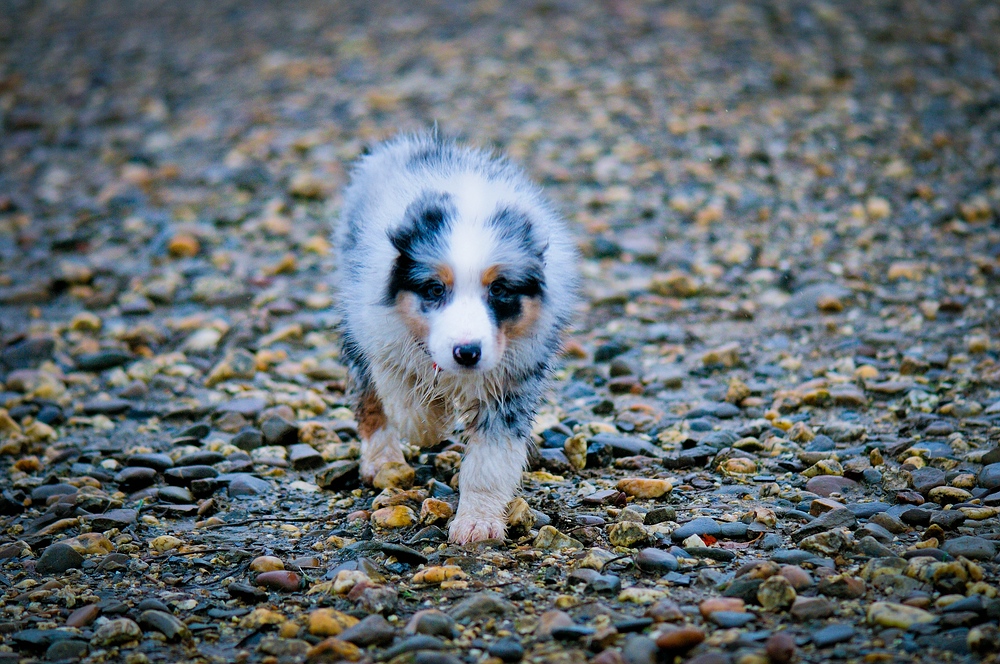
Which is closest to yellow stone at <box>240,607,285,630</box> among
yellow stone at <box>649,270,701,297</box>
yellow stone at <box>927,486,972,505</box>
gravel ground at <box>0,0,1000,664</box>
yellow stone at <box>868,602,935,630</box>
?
gravel ground at <box>0,0,1000,664</box>

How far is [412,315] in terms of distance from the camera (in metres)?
4.14

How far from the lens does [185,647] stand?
326cm

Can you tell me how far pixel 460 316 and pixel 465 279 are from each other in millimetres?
162

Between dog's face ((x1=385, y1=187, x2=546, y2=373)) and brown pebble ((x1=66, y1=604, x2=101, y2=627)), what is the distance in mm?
1527

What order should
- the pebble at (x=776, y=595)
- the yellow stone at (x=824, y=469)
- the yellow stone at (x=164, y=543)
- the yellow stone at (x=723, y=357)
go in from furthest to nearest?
the yellow stone at (x=723, y=357)
the yellow stone at (x=824, y=469)
the yellow stone at (x=164, y=543)
the pebble at (x=776, y=595)

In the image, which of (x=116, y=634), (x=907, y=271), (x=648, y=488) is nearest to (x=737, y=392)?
(x=648, y=488)

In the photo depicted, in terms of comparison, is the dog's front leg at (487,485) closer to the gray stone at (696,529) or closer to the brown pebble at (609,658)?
the gray stone at (696,529)

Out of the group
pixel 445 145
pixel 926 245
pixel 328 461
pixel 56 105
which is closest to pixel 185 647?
pixel 328 461

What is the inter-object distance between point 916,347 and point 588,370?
2.04 m

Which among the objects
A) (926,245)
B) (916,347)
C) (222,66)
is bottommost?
(916,347)

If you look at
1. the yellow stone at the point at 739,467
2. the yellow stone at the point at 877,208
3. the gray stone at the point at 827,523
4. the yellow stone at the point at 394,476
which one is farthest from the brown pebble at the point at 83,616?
the yellow stone at the point at 877,208

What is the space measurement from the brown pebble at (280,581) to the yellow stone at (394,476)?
102 cm

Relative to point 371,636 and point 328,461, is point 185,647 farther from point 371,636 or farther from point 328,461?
point 328,461

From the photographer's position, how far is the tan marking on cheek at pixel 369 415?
4.87 meters
